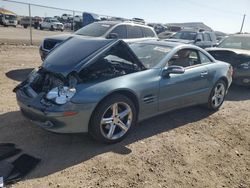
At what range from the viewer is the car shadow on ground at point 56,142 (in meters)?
3.74

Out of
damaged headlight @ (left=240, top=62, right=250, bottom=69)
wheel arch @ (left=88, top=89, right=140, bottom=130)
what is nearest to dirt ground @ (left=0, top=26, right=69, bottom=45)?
damaged headlight @ (left=240, top=62, right=250, bottom=69)

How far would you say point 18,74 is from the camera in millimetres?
8328

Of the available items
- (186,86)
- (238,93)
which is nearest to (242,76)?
(238,93)

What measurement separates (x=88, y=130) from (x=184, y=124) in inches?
86.7

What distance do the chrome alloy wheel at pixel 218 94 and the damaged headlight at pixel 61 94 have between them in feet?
11.8

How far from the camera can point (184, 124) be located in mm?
5453

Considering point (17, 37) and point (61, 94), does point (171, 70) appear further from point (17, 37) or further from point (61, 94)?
point (17, 37)

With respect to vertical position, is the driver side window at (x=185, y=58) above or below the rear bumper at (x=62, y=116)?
above

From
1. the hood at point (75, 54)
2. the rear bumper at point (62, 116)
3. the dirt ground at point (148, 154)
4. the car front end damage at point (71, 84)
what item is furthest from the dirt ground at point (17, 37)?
the rear bumper at point (62, 116)

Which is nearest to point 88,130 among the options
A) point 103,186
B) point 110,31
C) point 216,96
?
point 103,186

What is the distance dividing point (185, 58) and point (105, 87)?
2.29 m

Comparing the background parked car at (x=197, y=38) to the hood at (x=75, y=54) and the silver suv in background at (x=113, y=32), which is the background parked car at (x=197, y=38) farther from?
the hood at (x=75, y=54)

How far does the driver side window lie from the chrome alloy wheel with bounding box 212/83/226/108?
870 millimetres

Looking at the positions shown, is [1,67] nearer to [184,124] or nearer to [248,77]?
[184,124]
